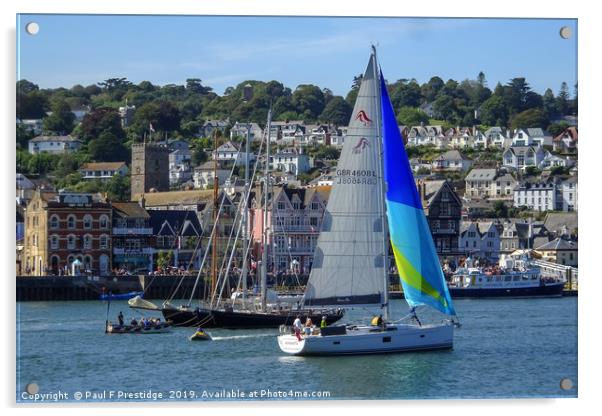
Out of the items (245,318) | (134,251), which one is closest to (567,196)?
(134,251)

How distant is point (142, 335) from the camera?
→ 112 feet

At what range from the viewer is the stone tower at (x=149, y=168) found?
81375mm

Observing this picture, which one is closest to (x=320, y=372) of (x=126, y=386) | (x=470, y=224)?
(x=126, y=386)

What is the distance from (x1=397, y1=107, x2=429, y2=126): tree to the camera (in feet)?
312

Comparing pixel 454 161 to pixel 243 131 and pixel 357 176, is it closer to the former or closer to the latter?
pixel 243 131

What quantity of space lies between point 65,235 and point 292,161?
37.7 metres

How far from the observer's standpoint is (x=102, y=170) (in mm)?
80625

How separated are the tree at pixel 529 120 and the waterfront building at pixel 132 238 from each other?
18.9 m

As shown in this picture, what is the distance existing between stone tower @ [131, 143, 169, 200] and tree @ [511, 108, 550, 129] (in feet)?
66.2

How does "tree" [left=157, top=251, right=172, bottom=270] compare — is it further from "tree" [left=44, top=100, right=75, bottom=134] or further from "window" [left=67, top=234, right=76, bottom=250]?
"tree" [left=44, top=100, right=75, bottom=134]

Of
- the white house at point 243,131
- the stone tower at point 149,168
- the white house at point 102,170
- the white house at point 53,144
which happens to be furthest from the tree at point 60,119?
the white house at point 243,131

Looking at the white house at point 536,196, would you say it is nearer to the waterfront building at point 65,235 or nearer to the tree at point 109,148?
the tree at point 109,148
